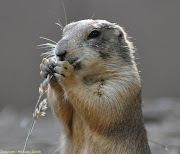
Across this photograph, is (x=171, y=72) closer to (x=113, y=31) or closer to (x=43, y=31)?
(x=43, y=31)

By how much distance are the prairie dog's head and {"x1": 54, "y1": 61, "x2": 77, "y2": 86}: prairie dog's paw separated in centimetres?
11

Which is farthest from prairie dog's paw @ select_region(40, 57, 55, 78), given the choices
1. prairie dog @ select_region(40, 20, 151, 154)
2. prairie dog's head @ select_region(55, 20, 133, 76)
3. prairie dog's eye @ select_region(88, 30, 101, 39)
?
prairie dog's eye @ select_region(88, 30, 101, 39)

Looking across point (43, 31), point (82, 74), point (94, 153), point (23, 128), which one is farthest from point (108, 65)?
point (43, 31)

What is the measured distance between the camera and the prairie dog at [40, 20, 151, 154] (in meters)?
4.65

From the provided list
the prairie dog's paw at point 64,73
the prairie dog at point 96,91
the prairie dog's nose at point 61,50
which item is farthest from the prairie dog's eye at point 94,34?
the prairie dog's paw at point 64,73

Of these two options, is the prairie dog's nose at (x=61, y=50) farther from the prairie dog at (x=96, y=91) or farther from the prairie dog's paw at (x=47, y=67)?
the prairie dog's paw at (x=47, y=67)

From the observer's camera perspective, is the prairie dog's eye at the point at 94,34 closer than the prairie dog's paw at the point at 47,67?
No

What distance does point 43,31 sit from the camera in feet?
43.6

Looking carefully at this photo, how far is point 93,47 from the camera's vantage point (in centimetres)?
480

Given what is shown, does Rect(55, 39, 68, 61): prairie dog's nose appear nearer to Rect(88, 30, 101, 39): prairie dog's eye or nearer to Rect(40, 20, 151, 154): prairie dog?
Rect(40, 20, 151, 154): prairie dog

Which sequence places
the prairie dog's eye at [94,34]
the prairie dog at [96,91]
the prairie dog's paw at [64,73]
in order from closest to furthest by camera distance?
the prairie dog's paw at [64,73] < the prairie dog at [96,91] < the prairie dog's eye at [94,34]

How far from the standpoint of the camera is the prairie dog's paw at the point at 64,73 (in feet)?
14.8

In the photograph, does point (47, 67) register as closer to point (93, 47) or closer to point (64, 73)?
point (64, 73)

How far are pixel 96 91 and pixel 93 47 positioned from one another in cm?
57
